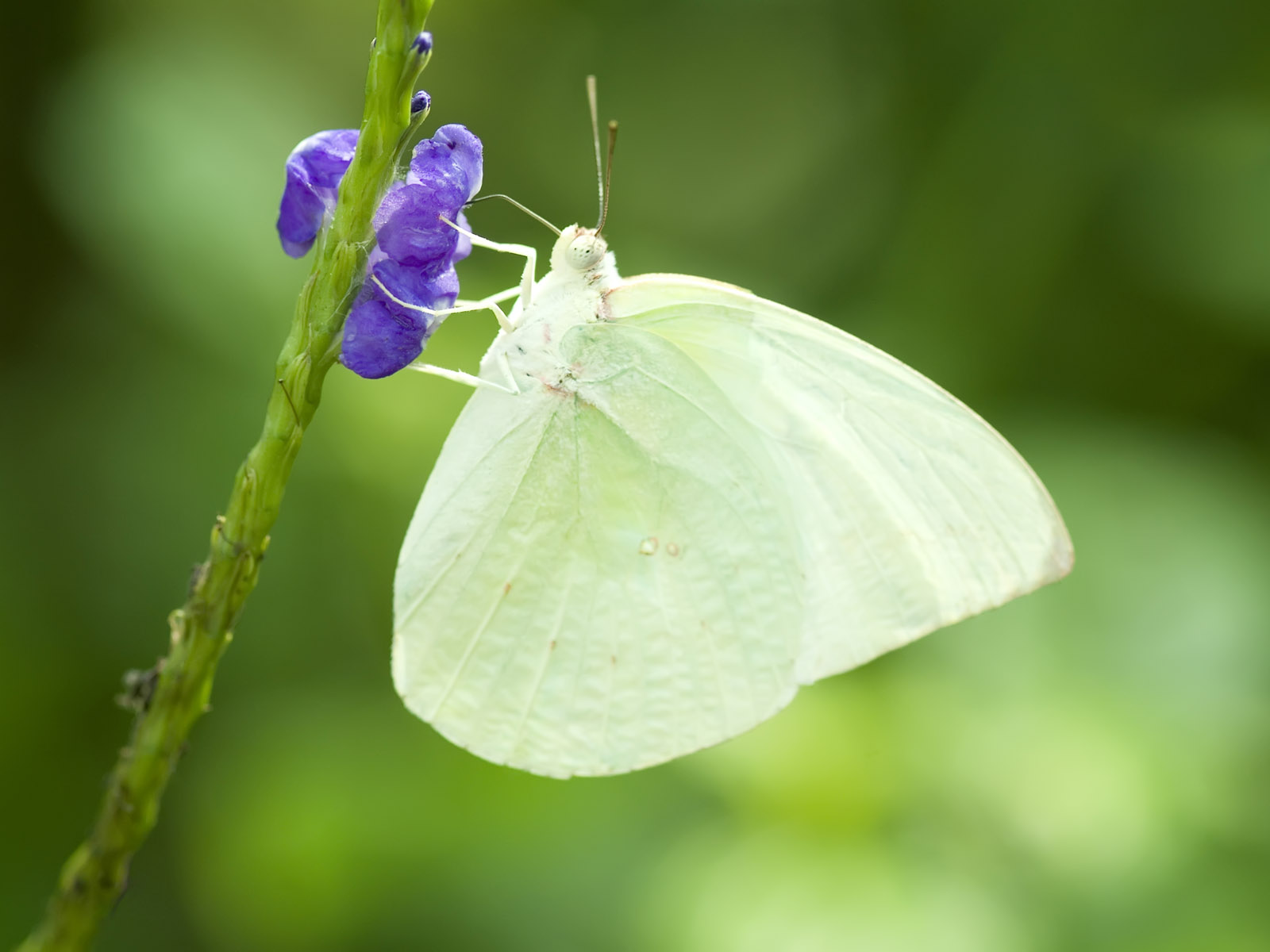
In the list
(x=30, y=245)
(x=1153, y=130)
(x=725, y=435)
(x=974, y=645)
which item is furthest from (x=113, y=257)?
(x=1153, y=130)

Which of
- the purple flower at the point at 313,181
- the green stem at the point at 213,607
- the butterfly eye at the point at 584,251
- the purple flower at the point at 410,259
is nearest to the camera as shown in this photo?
the green stem at the point at 213,607

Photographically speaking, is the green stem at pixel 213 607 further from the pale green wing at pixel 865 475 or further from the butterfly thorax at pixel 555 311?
the pale green wing at pixel 865 475

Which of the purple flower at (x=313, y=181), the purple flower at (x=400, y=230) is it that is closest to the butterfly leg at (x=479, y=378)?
the purple flower at (x=400, y=230)

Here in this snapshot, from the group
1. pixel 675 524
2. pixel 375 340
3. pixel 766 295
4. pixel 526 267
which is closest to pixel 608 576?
pixel 675 524

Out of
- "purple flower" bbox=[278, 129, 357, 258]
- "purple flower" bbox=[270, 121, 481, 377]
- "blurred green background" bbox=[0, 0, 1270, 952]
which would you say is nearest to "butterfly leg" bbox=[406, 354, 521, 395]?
"purple flower" bbox=[270, 121, 481, 377]

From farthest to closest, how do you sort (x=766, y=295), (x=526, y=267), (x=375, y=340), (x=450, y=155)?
(x=766, y=295)
(x=526, y=267)
(x=450, y=155)
(x=375, y=340)

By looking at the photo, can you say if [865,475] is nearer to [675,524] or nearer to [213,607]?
[675,524]

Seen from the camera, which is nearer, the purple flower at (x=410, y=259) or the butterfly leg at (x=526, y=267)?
the purple flower at (x=410, y=259)

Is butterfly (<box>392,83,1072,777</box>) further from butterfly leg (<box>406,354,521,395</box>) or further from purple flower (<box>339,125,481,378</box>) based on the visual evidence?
purple flower (<box>339,125,481,378</box>)

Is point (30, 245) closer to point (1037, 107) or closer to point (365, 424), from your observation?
point (365, 424)
